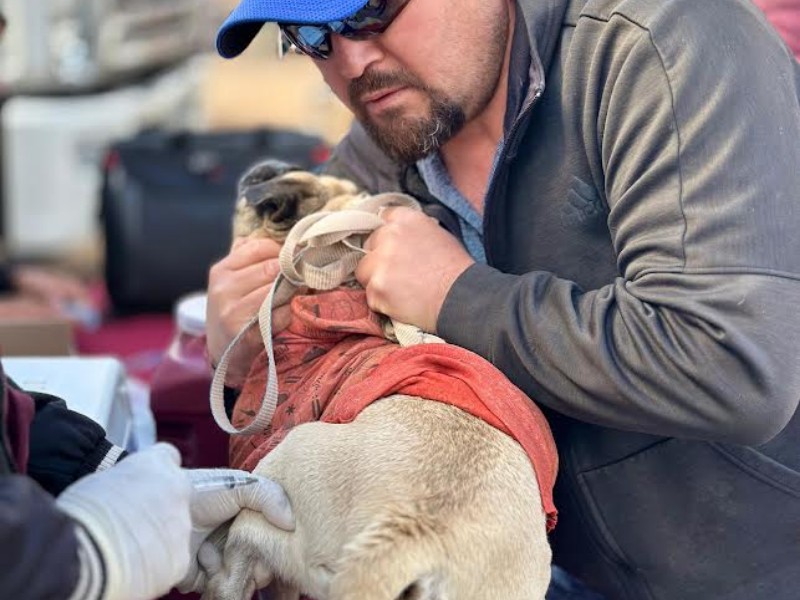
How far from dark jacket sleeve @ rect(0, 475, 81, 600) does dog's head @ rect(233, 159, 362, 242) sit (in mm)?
987

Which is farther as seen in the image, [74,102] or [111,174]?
[74,102]

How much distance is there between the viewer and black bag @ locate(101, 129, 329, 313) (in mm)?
4711

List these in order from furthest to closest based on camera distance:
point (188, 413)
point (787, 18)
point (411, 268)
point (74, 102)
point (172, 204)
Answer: point (74, 102), point (172, 204), point (787, 18), point (188, 413), point (411, 268)

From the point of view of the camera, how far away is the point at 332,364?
1.91m

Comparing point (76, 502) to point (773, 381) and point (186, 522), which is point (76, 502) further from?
point (773, 381)

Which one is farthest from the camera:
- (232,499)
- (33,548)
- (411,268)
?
(411,268)

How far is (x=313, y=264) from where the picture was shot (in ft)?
6.57

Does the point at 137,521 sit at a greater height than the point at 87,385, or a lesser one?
greater

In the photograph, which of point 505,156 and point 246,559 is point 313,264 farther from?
point 246,559

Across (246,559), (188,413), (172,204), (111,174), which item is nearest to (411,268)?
(246,559)

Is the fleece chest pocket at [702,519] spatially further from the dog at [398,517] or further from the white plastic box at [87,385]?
the white plastic box at [87,385]

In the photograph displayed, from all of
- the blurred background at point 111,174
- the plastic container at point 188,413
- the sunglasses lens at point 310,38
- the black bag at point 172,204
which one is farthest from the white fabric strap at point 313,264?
the black bag at point 172,204

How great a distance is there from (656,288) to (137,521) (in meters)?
0.79

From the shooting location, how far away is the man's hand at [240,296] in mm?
2146
